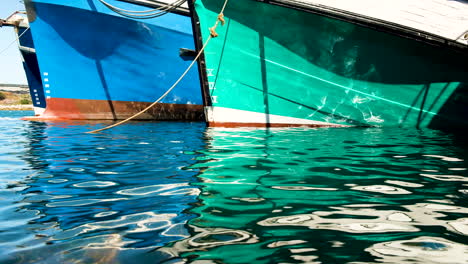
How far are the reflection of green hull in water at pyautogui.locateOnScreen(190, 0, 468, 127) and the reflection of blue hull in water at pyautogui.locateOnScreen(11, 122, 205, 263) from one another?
350cm

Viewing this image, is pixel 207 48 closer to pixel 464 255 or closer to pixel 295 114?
pixel 295 114

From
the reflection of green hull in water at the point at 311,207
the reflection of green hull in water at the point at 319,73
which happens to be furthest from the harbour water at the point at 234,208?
the reflection of green hull in water at the point at 319,73

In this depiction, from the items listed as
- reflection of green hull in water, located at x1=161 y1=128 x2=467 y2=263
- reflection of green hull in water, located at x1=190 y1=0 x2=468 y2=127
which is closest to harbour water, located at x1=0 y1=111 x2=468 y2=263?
reflection of green hull in water, located at x1=161 y1=128 x2=467 y2=263

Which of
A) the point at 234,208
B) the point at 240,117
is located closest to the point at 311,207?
the point at 234,208

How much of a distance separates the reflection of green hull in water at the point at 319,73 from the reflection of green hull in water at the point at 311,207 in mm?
3436

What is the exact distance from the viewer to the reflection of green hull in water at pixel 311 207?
1556 millimetres

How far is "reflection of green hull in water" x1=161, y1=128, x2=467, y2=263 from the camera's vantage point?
5.10 ft

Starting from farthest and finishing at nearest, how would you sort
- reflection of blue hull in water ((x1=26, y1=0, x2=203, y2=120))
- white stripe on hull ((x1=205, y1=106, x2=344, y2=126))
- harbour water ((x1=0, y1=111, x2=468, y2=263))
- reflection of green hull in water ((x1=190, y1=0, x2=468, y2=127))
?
reflection of blue hull in water ((x1=26, y1=0, x2=203, y2=120)) → white stripe on hull ((x1=205, y1=106, x2=344, y2=126)) → reflection of green hull in water ((x1=190, y1=0, x2=468, y2=127)) → harbour water ((x1=0, y1=111, x2=468, y2=263))

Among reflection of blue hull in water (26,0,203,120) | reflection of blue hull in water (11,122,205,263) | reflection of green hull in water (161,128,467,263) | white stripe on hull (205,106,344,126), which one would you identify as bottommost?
reflection of green hull in water (161,128,467,263)

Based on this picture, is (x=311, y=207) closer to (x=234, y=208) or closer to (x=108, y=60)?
Answer: (x=234, y=208)

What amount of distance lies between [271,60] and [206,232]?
5973mm

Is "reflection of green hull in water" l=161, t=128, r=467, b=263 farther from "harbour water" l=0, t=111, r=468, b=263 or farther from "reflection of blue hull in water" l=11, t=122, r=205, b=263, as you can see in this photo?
"reflection of blue hull in water" l=11, t=122, r=205, b=263

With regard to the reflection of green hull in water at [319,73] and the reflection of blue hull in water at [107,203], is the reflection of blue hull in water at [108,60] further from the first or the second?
the reflection of blue hull in water at [107,203]

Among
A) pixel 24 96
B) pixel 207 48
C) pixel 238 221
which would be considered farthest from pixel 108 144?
pixel 24 96
